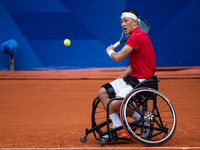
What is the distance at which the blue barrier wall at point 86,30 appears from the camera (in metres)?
8.19

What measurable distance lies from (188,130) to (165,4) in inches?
228

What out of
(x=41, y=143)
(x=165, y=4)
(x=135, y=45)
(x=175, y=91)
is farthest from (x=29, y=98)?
(x=165, y=4)

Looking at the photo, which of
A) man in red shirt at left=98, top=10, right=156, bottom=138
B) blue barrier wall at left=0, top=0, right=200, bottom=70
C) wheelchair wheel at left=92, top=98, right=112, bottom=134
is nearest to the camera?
man in red shirt at left=98, top=10, right=156, bottom=138

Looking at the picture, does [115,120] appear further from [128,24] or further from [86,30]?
[86,30]

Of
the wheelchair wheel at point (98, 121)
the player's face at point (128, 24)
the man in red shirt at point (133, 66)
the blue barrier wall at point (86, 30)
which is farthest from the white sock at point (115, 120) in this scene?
the blue barrier wall at point (86, 30)

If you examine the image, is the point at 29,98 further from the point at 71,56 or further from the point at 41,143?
the point at 71,56

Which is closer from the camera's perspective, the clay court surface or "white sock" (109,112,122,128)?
"white sock" (109,112,122,128)

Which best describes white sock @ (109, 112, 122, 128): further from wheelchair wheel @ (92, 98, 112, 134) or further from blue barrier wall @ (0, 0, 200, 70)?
blue barrier wall @ (0, 0, 200, 70)

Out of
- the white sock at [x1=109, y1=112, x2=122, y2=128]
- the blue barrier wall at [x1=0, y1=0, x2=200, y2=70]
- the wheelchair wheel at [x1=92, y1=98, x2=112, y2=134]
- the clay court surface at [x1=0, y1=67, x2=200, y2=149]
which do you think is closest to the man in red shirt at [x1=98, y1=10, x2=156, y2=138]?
the white sock at [x1=109, y1=112, x2=122, y2=128]

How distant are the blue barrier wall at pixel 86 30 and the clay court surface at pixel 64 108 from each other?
0.75 metres

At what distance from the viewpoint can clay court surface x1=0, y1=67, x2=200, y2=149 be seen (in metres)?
2.78

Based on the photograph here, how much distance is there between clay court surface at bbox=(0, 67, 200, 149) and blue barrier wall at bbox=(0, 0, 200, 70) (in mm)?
754

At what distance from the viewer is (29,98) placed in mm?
5172

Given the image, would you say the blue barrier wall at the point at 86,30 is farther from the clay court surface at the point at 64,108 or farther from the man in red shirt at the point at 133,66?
the man in red shirt at the point at 133,66
